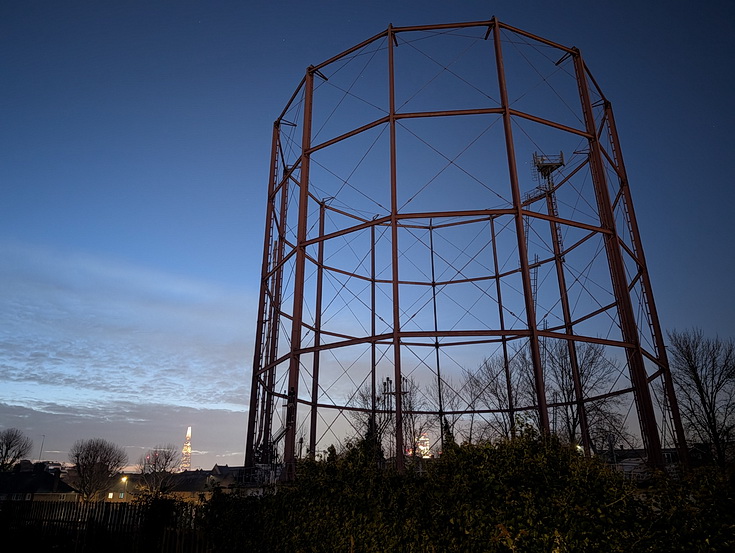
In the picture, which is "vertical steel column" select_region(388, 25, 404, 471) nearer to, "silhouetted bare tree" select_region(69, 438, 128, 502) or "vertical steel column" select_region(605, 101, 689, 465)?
"vertical steel column" select_region(605, 101, 689, 465)

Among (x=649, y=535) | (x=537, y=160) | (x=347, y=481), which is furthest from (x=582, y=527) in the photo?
(x=537, y=160)

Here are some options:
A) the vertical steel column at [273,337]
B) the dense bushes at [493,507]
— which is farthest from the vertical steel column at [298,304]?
the dense bushes at [493,507]

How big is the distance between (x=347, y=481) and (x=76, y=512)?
9.95 meters

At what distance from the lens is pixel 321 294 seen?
20.5 m

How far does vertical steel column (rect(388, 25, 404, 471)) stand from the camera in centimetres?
1172

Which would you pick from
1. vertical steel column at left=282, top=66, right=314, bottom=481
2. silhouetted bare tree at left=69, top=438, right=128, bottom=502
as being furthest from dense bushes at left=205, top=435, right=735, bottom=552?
silhouetted bare tree at left=69, top=438, right=128, bottom=502

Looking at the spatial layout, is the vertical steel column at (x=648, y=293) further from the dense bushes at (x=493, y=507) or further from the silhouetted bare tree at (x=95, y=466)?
the silhouetted bare tree at (x=95, y=466)

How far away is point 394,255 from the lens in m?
13.2

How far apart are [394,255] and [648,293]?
826cm

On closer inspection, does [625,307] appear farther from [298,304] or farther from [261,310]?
[261,310]

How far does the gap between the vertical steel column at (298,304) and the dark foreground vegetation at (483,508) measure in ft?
15.0

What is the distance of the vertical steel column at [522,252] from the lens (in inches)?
437

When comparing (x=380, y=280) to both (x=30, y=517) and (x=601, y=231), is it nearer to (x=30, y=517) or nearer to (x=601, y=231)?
(x=601, y=231)

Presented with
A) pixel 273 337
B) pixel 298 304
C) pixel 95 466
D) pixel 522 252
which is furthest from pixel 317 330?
pixel 95 466
